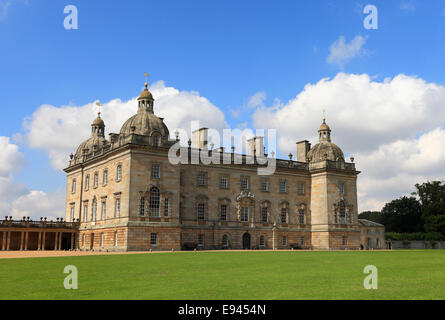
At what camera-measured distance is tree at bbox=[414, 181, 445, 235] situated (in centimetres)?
7381

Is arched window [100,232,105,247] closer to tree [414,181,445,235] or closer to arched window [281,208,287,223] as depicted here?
arched window [281,208,287,223]

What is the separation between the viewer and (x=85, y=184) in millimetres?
55281

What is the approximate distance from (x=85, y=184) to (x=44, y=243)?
850 centimetres

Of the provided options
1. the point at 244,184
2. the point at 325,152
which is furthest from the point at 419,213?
the point at 244,184

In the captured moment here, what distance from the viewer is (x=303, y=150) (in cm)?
6344

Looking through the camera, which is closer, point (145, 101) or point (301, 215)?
point (145, 101)

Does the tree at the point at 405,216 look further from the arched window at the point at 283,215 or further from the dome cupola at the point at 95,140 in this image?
the dome cupola at the point at 95,140

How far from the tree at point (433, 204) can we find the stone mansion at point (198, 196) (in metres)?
13.6

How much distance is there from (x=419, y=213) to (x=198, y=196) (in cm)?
5496

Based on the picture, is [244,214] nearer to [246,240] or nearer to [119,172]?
[246,240]

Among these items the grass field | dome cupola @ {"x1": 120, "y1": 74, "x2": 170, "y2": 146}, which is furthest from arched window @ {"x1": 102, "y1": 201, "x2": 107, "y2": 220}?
the grass field

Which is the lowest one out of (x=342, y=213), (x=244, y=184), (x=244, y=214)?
(x=244, y=214)
